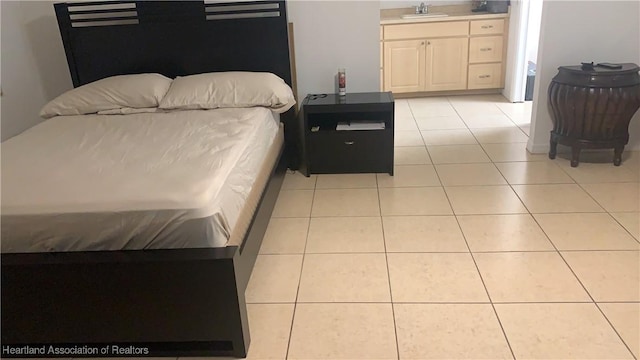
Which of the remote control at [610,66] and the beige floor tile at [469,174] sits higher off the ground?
the remote control at [610,66]

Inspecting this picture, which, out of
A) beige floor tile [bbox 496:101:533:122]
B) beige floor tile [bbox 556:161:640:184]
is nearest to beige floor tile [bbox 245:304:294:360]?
beige floor tile [bbox 556:161:640:184]

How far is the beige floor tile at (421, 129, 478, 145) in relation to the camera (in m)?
3.93

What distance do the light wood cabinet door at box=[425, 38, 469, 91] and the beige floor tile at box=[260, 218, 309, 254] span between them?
325 centimetres

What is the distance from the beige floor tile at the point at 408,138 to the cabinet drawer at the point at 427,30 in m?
1.46

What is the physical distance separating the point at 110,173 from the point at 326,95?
1.88m

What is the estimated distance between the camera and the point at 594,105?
121 inches

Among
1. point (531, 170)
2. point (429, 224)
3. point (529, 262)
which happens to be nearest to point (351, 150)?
point (429, 224)

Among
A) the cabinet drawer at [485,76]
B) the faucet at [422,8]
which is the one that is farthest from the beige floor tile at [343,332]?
the faucet at [422,8]

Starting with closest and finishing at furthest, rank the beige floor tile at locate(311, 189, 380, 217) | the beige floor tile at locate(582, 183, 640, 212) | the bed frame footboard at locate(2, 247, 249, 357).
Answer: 1. the bed frame footboard at locate(2, 247, 249, 357)
2. the beige floor tile at locate(582, 183, 640, 212)
3. the beige floor tile at locate(311, 189, 380, 217)

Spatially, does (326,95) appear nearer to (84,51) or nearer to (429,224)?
(429,224)

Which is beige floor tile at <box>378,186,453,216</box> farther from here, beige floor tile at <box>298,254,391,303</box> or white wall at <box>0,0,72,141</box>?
white wall at <box>0,0,72,141</box>

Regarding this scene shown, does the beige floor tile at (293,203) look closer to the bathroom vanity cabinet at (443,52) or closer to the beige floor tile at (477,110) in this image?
the beige floor tile at (477,110)

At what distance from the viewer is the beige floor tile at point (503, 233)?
236 cm

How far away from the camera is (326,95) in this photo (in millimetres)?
3471
